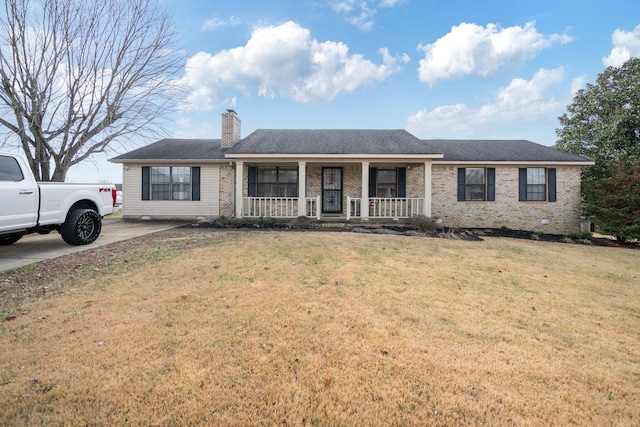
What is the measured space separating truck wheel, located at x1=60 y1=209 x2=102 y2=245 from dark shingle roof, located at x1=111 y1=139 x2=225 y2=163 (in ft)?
21.5

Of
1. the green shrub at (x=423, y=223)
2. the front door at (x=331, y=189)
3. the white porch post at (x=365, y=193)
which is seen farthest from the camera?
the front door at (x=331, y=189)

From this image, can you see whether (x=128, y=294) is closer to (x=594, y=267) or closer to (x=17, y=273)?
(x=17, y=273)

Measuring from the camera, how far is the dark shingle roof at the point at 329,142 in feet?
41.4

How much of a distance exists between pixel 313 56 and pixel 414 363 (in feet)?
53.0

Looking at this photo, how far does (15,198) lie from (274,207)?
867 cm

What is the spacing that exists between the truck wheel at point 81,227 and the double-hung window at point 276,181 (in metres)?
7.23

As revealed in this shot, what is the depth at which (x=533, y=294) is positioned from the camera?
186 inches

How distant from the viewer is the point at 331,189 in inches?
568

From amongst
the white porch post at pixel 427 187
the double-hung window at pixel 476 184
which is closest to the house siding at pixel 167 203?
the white porch post at pixel 427 187

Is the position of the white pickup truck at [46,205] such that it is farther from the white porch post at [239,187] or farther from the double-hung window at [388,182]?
the double-hung window at [388,182]

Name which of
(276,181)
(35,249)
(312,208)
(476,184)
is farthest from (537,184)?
Answer: (35,249)

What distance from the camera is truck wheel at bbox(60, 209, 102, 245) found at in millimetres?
7067

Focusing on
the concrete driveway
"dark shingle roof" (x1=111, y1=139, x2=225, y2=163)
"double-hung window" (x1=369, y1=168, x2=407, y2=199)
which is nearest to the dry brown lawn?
the concrete driveway

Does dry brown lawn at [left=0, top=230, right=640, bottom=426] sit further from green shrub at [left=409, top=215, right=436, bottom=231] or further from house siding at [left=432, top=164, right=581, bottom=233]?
house siding at [left=432, top=164, right=581, bottom=233]
